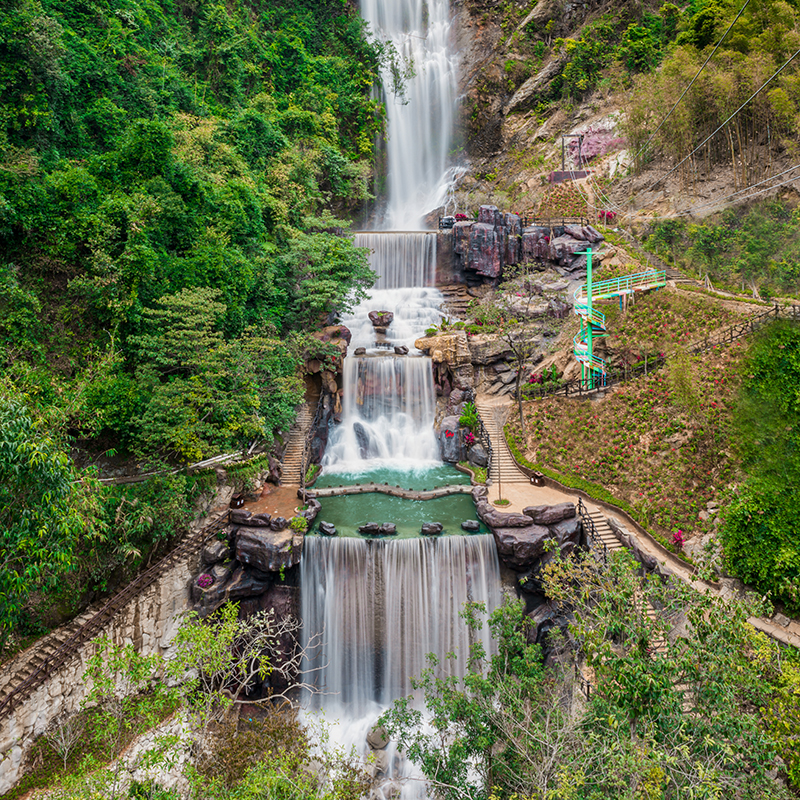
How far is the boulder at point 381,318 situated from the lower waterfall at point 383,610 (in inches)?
581

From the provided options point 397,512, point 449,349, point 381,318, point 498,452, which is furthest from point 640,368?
point 381,318

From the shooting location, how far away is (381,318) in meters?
27.5

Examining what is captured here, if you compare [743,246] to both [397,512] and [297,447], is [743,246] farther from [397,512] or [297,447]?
[297,447]

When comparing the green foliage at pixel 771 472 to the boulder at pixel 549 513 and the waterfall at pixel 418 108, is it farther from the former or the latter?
the waterfall at pixel 418 108

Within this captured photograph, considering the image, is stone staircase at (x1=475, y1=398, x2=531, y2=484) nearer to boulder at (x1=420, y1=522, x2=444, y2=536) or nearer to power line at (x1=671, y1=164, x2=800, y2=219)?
boulder at (x1=420, y1=522, x2=444, y2=536)

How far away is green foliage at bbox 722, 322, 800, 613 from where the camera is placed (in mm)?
11711

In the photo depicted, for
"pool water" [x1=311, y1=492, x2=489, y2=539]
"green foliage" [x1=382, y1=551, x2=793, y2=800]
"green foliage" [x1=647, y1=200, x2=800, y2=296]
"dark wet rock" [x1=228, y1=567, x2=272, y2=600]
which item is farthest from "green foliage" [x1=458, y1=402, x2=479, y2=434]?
"green foliage" [x1=647, y1=200, x2=800, y2=296]

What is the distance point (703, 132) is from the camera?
27953 mm

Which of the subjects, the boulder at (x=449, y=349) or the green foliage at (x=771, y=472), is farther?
the boulder at (x=449, y=349)

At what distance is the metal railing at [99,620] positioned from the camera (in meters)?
11.1

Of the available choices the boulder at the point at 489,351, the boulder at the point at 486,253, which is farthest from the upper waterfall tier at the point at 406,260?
the boulder at the point at 489,351

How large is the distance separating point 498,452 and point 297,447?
899cm

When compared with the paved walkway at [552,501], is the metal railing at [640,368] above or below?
above

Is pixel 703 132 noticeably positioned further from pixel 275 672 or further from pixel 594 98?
pixel 275 672
